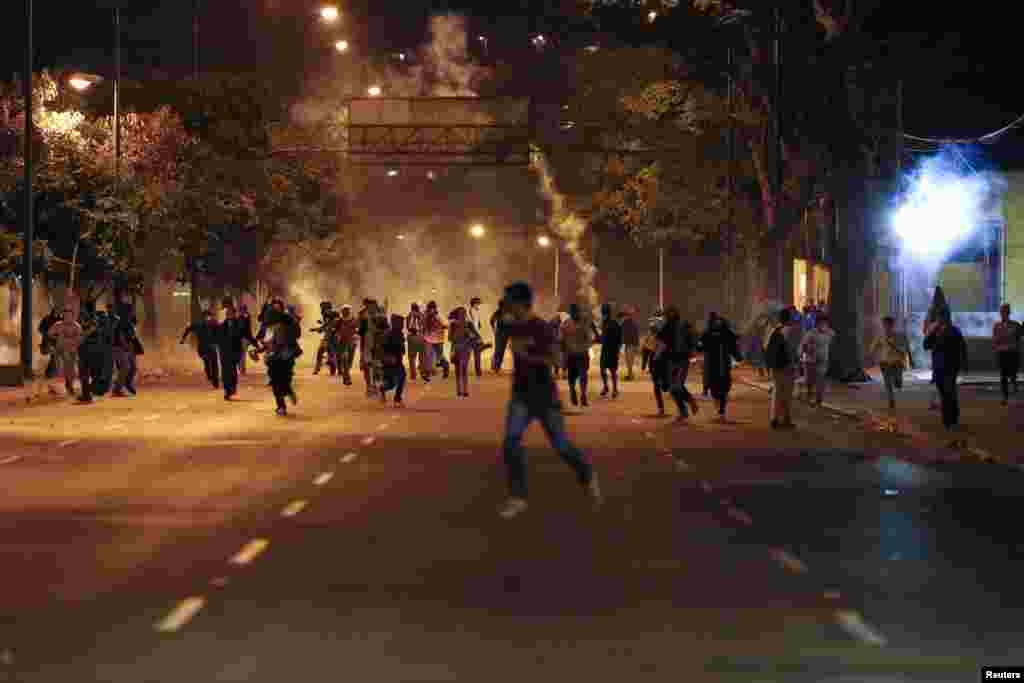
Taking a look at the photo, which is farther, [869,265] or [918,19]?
[869,265]

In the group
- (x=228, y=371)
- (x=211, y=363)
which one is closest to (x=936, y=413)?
(x=228, y=371)

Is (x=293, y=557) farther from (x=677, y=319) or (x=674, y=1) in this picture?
(x=674, y=1)

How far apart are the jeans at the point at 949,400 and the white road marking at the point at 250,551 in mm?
16781

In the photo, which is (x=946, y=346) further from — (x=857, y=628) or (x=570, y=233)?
(x=570, y=233)

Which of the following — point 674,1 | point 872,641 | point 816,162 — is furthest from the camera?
point 816,162

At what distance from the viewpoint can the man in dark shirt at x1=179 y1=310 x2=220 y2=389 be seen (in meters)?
42.4

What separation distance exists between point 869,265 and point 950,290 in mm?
14608

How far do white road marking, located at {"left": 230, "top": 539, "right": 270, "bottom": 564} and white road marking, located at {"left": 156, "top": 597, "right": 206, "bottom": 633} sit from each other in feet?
6.31

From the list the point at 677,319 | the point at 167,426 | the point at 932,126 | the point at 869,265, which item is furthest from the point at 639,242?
the point at 167,426

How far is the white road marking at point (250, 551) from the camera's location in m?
13.9

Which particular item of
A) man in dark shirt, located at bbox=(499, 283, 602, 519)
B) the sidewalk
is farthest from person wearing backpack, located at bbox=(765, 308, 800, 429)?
man in dark shirt, located at bbox=(499, 283, 602, 519)

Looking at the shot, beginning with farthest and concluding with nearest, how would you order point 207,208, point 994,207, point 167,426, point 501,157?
point 501,157
point 207,208
point 994,207
point 167,426

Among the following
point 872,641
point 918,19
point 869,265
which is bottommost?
point 872,641

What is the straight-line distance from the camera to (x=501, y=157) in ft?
234
